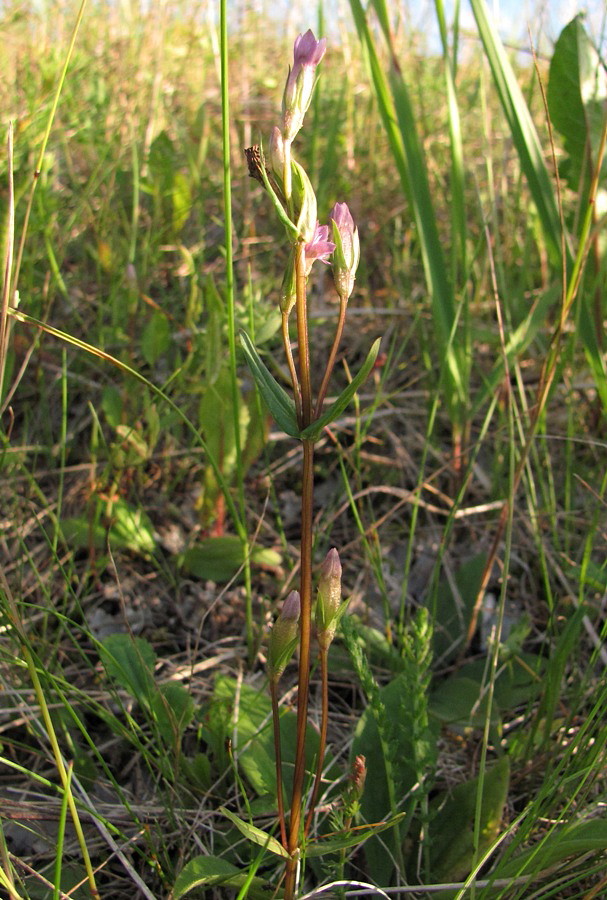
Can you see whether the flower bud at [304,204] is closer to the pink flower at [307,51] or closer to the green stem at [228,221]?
the pink flower at [307,51]

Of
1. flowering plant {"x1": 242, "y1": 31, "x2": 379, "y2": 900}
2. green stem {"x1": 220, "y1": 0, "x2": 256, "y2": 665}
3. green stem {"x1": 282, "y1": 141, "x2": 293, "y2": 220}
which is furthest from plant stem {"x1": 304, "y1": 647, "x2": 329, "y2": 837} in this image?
green stem {"x1": 282, "y1": 141, "x2": 293, "y2": 220}

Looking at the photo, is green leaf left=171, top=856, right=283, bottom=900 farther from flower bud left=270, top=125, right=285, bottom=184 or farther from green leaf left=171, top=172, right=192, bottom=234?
green leaf left=171, top=172, right=192, bottom=234

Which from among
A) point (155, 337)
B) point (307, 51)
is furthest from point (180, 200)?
point (307, 51)

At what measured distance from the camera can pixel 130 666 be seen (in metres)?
1.14

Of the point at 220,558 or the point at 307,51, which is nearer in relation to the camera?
the point at 307,51

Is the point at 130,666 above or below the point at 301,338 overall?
below

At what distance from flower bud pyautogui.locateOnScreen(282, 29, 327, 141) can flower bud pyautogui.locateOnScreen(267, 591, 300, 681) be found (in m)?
0.45

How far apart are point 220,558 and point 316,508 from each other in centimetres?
28

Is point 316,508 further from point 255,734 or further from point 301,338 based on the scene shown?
point 301,338

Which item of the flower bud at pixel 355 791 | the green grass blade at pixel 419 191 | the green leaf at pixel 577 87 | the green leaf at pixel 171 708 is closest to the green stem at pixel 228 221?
the green leaf at pixel 171 708

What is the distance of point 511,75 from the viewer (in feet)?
4.57

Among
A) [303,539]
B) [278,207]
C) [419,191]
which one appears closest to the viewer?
[278,207]

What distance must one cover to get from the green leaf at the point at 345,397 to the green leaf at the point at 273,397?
21mm

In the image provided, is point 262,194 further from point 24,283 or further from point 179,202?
point 24,283
